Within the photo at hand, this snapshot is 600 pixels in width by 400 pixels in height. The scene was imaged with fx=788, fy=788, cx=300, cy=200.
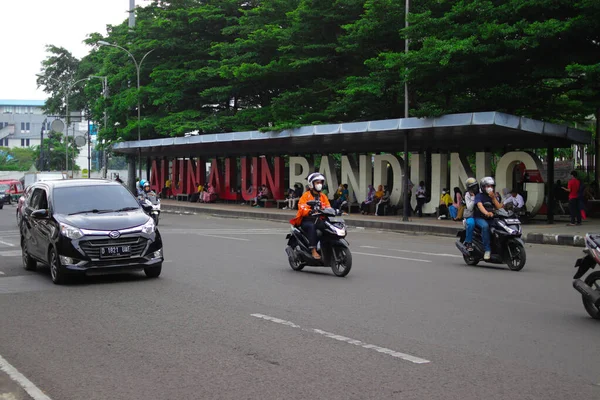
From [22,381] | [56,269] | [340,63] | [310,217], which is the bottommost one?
[22,381]

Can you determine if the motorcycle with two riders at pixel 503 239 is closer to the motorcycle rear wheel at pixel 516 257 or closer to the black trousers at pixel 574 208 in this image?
the motorcycle rear wheel at pixel 516 257

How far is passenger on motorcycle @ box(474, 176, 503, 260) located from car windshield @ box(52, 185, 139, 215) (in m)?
5.98

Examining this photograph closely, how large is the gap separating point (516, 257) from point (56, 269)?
7.73m

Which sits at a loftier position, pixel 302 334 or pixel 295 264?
pixel 295 264

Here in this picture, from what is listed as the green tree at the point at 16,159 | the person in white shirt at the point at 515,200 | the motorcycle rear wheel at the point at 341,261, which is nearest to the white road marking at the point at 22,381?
the motorcycle rear wheel at the point at 341,261

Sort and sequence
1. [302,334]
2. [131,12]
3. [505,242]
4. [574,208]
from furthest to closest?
[131,12], [574,208], [505,242], [302,334]

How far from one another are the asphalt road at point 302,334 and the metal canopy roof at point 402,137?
11557 mm

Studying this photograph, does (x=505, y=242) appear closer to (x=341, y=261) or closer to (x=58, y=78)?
(x=341, y=261)

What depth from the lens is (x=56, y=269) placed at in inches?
466

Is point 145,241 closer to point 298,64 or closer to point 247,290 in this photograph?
point 247,290

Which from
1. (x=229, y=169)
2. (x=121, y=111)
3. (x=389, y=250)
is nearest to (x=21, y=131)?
(x=121, y=111)

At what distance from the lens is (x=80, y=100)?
237ft

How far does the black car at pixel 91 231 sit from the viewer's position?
11.6 metres

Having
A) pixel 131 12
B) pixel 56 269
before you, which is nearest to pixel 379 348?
pixel 56 269
